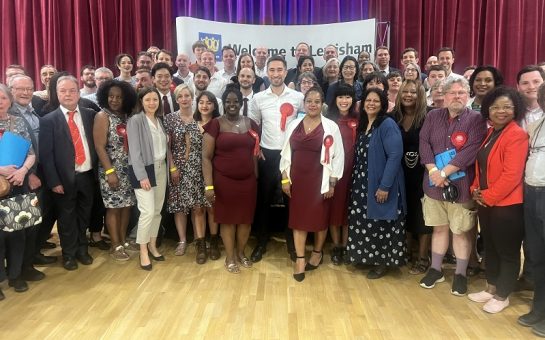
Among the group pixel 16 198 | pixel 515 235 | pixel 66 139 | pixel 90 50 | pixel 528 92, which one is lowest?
pixel 515 235

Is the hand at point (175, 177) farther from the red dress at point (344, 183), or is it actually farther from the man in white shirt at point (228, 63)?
the man in white shirt at point (228, 63)

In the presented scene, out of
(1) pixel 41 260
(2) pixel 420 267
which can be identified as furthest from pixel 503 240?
(1) pixel 41 260

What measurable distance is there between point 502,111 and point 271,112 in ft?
5.82

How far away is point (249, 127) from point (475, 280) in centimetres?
210

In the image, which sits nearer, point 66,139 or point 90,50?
point 66,139

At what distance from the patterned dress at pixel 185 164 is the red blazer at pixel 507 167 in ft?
6.95

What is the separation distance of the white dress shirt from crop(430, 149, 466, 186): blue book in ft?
4.17

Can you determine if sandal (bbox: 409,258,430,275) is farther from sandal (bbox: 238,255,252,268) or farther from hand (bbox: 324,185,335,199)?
sandal (bbox: 238,255,252,268)

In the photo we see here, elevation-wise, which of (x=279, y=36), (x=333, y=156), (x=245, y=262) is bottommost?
(x=245, y=262)

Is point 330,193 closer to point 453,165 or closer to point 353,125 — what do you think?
point 353,125

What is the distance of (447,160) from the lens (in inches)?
113

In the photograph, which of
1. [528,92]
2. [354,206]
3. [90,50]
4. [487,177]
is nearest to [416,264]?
[354,206]

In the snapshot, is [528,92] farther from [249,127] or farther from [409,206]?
[249,127]

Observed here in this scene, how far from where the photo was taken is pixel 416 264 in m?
3.39
